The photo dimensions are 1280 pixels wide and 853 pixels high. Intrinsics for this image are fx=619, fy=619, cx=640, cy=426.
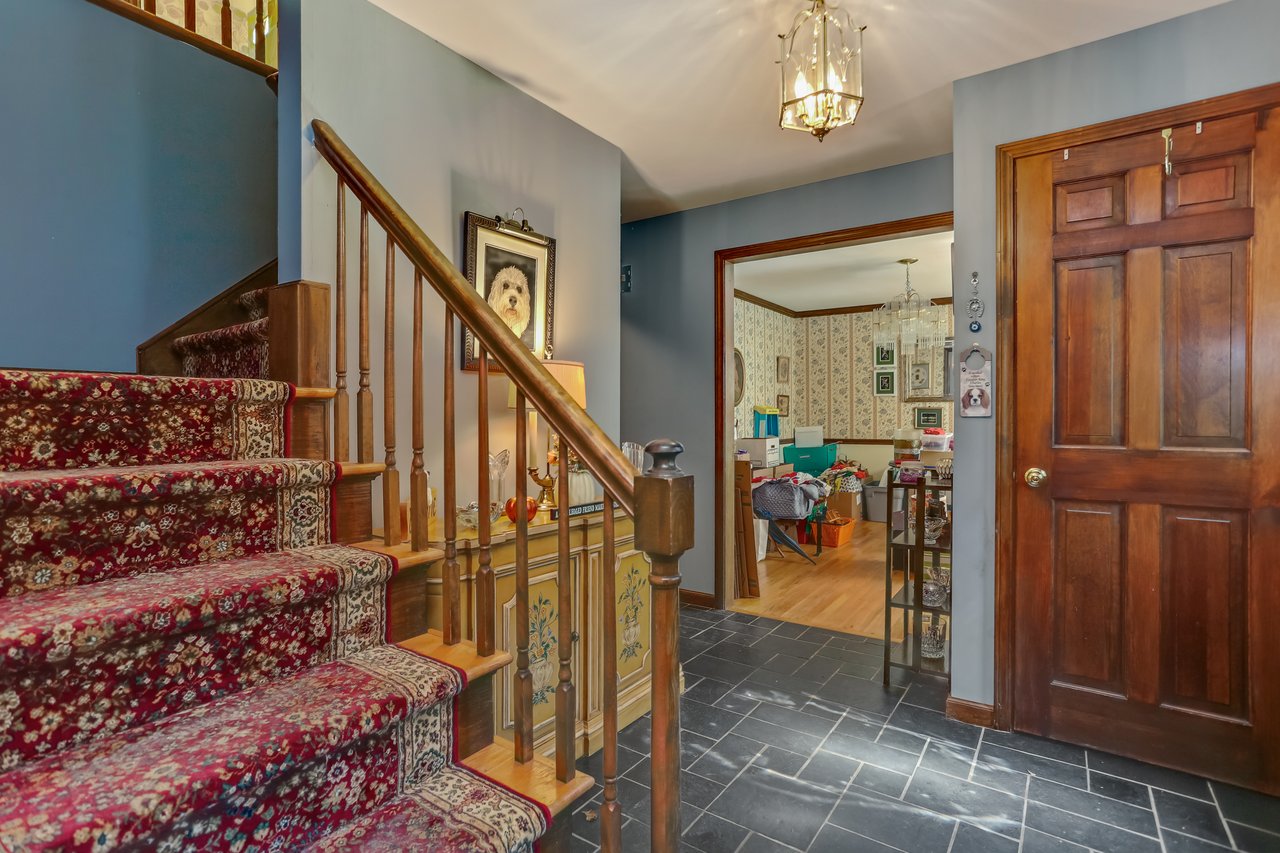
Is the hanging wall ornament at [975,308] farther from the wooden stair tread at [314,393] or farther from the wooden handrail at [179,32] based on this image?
the wooden handrail at [179,32]

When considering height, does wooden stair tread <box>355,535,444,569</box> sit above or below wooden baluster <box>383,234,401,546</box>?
below

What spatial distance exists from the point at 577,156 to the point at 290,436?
6.37ft

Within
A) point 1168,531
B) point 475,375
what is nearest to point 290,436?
point 475,375

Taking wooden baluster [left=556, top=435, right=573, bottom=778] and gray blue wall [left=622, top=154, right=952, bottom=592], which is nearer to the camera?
wooden baluster [left=556, top=435, right=573, bottom=778]

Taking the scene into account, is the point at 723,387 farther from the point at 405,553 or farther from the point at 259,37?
the point at 259,37

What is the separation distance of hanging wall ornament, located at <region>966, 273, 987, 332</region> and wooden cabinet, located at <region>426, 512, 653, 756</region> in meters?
1.63

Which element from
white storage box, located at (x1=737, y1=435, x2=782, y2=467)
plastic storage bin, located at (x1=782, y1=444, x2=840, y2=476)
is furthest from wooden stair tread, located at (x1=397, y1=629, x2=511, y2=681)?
plastic storage bin, located at (x1=782, y1=444, x2=840, y2=476)

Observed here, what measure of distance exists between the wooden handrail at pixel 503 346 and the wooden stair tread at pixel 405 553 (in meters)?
0.51

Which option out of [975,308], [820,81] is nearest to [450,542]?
[820,81]

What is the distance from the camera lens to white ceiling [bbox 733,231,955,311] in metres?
5.35

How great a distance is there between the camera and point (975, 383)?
98.9 inches

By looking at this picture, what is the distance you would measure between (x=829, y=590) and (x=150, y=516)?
4.12 m

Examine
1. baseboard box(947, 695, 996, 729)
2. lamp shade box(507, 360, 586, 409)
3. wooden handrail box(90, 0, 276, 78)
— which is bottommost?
baseboard box(947, 695, 996, 729)

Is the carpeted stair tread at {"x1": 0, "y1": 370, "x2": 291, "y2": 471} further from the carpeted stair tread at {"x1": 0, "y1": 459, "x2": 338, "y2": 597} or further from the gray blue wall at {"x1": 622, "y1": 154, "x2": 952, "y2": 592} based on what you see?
the gray blue wall at {"x1": 622, "y1": 154, "x2": 952, "y2": 592}
